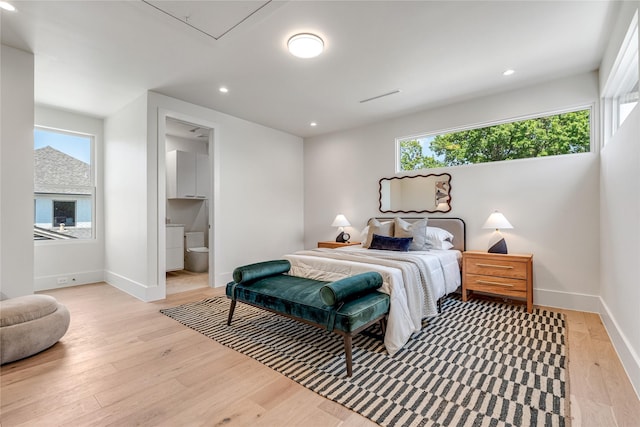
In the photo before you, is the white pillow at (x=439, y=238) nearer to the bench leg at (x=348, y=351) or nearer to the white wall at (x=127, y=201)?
the bench leg at (x=348, y=351)

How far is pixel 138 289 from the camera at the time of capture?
3.90 metres

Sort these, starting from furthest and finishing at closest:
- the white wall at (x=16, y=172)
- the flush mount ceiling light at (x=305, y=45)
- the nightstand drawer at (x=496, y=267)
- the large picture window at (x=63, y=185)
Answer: the large picture window at (x=63, y=185)
the nightstand drawer at (x=496, y=267)
the white wall at (x=16, y=172)
the flush mount ceiling light at (x=305, y=45)

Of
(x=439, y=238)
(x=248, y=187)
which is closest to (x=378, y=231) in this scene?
(x=439, y=238)

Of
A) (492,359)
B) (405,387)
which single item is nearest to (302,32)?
(405,387)

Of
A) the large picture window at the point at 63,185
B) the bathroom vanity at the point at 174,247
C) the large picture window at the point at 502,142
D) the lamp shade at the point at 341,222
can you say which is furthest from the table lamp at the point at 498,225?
the large picture window at the point at 63,185

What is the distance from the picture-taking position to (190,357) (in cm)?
230

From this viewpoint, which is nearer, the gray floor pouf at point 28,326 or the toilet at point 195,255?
the gray floor pouf at point 28,326

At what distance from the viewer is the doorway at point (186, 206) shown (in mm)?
5148

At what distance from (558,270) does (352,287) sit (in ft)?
9.57

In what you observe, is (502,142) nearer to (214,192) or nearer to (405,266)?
(405,266)

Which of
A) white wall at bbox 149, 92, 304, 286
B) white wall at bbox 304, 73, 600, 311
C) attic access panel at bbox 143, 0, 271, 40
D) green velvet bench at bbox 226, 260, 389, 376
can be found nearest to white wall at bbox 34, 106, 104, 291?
white wall at bbox 149, 92, 304, 286

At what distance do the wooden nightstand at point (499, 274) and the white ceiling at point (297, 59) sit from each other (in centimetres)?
216

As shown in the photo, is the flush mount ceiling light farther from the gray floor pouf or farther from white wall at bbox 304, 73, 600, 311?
the gray floor pouf

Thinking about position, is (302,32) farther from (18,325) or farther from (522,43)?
(18,325)
